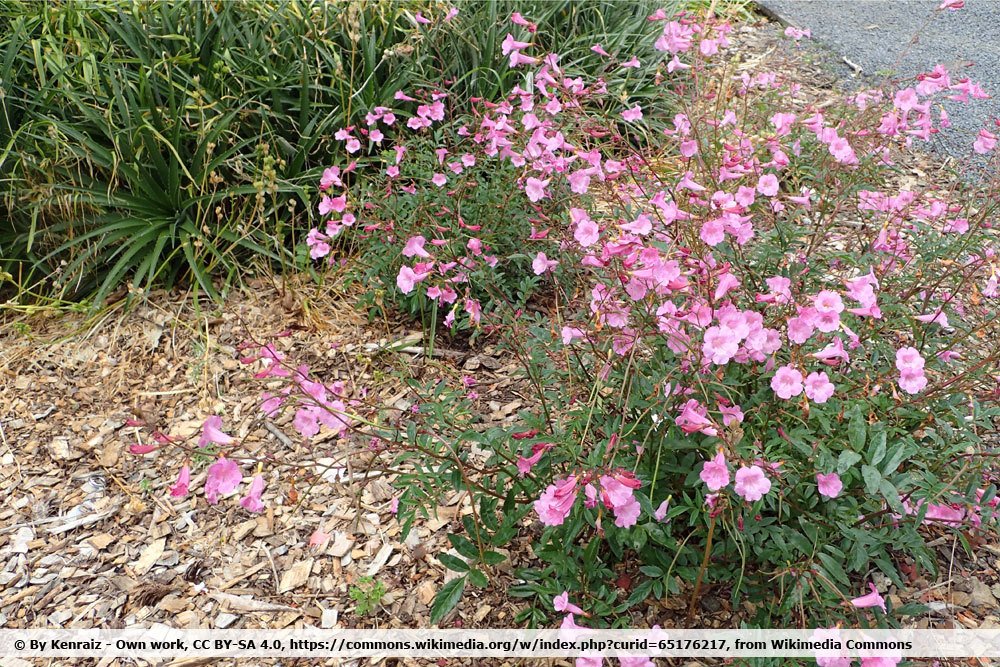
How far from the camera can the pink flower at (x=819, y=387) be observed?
4.58ft

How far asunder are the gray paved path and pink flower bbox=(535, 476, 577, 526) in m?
3.38

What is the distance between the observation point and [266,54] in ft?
10.7

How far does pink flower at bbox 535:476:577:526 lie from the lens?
134 cm

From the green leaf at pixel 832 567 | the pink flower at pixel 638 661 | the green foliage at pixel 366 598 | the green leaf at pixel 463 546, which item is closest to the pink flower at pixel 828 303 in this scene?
the green leaf at pixel 832 567

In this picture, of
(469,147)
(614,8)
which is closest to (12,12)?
(469,147)

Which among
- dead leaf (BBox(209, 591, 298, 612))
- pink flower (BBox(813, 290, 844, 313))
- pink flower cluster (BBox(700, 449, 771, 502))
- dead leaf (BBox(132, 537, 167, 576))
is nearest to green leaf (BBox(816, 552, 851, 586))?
pink flower cluster (BBox(700, 449, 771, 502))

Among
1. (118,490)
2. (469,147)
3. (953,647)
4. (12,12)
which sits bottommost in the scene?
(118,490)

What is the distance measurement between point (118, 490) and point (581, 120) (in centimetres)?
181

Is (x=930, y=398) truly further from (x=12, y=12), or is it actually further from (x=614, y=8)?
(x=12, y=12)

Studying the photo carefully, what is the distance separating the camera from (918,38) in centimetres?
438

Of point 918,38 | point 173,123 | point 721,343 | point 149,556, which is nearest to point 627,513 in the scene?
point 721,343

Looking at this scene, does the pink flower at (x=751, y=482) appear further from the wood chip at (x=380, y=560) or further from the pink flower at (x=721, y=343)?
the wood chip at (x=380, y=560)
